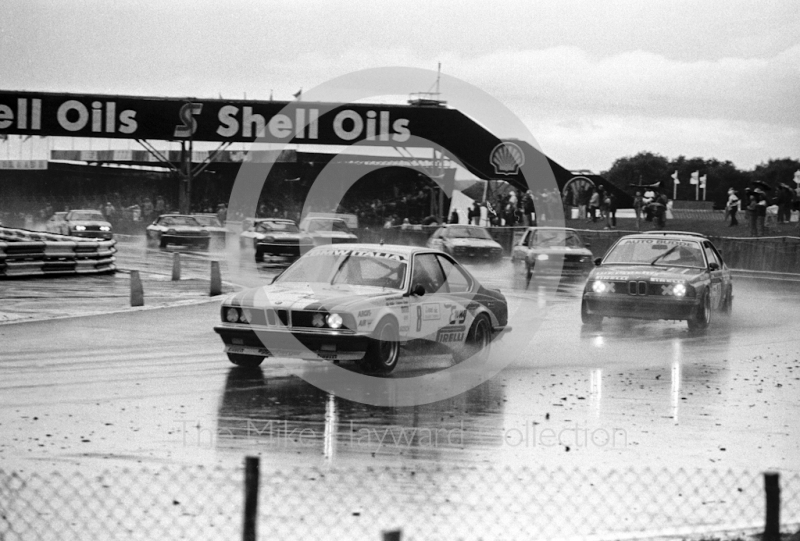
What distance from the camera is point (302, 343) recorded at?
1027 centimetres

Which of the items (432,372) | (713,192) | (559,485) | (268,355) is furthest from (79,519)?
(713,192)

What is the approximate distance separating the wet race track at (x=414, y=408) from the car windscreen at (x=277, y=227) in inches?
715

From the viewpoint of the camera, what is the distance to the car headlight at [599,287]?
1574 cm

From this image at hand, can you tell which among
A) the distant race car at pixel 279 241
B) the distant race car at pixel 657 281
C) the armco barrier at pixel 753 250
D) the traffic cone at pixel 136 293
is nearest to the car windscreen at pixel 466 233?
the armco barrier at pixel 753 250

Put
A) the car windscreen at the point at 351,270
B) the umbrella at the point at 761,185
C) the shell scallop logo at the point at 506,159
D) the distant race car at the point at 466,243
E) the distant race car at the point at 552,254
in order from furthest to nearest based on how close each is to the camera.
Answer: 1. the shell scallop logo at the point at 506,159
2. the umbrella at the point at 761,185
3. the distant race car at the point at 466,243
4. the distant race car at the point at 552,254
5. the car windscreen at the point at 351,270

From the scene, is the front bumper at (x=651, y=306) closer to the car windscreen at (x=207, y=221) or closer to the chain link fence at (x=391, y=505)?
the chain link fence at (x=391, y=505)

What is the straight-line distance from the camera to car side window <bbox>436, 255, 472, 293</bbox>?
12234 millimetres

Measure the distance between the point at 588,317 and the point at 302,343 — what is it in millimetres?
7038

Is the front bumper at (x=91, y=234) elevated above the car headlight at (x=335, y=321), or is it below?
above

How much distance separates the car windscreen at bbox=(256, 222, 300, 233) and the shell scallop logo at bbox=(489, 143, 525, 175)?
46.8 ft

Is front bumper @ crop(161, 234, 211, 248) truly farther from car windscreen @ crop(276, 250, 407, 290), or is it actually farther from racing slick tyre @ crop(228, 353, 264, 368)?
racing slick tyre @ crop(228, 353, 264, 368)

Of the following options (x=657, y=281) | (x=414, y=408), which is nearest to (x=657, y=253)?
(x=657, y=281)

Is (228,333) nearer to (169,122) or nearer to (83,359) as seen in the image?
(83,359)

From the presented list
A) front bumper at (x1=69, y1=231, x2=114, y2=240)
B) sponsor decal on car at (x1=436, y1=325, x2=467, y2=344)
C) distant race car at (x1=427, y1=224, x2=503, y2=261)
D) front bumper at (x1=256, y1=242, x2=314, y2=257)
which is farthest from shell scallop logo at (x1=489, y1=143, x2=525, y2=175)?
sponsor decal on car at (x1=436, y1=325, x2=467, y2=344)
